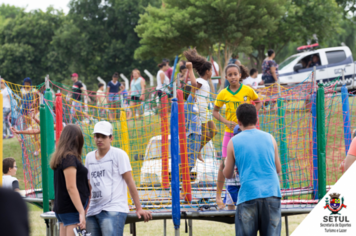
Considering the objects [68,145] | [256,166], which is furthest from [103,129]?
[256,166]

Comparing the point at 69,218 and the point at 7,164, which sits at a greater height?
the point at 7,164

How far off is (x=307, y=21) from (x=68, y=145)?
2929 centimetres

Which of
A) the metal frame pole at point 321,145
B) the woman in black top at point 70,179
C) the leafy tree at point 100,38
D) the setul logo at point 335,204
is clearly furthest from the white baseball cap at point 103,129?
the leafy tree at point 100,38

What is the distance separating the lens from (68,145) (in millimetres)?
4270

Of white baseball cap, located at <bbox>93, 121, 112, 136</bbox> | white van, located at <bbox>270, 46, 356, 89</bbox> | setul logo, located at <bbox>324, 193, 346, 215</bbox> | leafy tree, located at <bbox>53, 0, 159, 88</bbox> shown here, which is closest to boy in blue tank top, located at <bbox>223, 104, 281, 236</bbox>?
setul logo, located at <bbox>324, 193, 346, 215</bbox>

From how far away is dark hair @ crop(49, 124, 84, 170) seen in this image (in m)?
4.23

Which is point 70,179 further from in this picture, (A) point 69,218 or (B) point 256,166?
(B) point 256,166

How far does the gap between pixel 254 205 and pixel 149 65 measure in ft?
128

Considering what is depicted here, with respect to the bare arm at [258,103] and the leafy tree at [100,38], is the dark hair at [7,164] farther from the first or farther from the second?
the leafy tree at [100,38]

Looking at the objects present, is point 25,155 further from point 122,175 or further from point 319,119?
point 319,119

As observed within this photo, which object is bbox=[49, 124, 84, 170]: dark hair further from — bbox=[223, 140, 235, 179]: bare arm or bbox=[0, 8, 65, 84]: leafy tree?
bbox=[0, 8, 65, 84]: leafy tree

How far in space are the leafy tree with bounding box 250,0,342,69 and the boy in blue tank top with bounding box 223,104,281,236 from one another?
26.7 m

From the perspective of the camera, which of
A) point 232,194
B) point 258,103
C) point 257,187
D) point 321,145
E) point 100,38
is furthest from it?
point 100,38

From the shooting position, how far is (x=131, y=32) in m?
42.2
